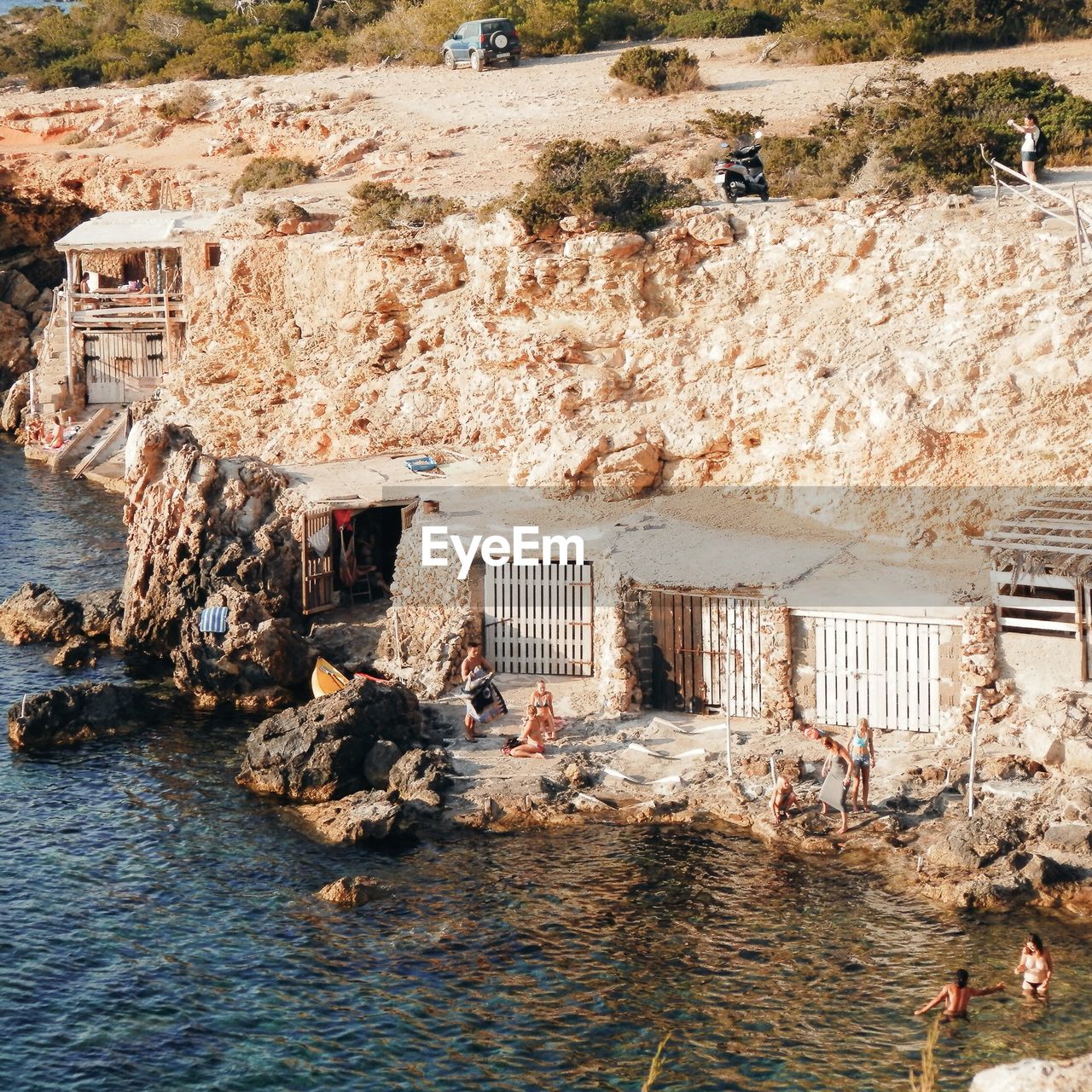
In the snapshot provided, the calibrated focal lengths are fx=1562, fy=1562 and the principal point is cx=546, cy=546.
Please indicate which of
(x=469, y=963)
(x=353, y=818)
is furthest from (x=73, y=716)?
(x=469, y=963)

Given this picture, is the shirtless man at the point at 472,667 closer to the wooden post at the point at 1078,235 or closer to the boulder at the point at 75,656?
the boulder at the point at 75,656

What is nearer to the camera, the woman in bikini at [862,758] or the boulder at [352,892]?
the boulder at [352,892]

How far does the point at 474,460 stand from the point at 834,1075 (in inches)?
750

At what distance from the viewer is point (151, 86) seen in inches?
2255

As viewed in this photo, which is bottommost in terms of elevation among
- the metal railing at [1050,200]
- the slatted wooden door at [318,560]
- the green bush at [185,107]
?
the slatted wooden door at [318,560]

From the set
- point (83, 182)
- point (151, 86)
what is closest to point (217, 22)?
point (151, 86)

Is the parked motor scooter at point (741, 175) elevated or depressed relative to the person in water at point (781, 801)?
elevated

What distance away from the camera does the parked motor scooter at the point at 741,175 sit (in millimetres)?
33031

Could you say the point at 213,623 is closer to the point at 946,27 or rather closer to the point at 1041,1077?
the point at 1041,1077

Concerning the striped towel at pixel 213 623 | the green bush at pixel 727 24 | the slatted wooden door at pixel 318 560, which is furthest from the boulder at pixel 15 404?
the striped towel at pixel 213 623

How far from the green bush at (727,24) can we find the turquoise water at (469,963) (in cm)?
3573

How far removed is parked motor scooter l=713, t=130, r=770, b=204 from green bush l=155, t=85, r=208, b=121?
2611 centimetres

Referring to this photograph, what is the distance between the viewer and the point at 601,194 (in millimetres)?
32844

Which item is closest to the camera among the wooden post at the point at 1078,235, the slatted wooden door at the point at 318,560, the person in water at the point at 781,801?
the person in water at the point at 781,801
